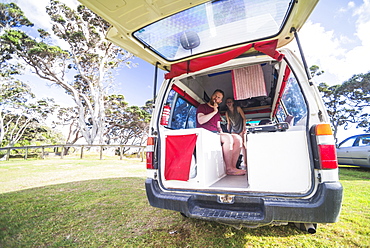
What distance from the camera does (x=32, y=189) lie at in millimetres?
3949

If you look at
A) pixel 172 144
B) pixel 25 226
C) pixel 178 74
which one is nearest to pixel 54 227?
pixel 25 226

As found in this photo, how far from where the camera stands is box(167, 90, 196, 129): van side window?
2719 mm

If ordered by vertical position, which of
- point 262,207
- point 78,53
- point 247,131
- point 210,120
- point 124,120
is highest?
point 78,53

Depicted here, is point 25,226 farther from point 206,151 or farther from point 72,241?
point 206,151

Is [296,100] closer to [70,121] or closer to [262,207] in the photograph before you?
[262,207]

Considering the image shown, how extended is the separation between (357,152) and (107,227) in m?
8.10

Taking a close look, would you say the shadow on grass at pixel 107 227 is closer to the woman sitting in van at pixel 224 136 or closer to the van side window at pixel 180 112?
the woman sitting in van at pixel 224 136

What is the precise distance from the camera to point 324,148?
138 centimetres

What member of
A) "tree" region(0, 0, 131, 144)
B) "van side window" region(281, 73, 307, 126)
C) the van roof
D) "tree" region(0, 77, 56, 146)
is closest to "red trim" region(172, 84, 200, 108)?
the van roof

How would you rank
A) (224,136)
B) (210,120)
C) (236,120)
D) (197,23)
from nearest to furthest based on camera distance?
(197,23) < (224,136) < (210,120) < (236,120)

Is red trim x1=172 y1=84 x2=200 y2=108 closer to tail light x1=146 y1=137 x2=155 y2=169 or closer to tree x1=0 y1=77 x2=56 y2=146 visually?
tail light x1=146 y1=137 x2=155 y2=169

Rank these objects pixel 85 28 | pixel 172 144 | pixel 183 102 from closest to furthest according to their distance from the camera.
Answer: pixel 172 144, pixel 183 102, pixel 85 28

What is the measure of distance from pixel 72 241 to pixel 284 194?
7.08 ft

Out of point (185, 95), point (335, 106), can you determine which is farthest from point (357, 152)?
point (335, 106)
